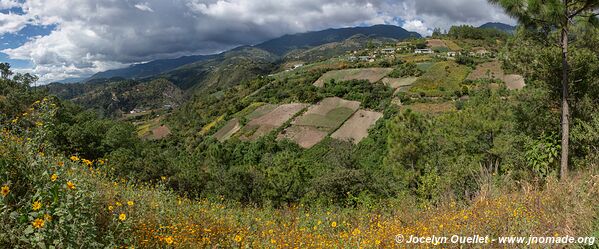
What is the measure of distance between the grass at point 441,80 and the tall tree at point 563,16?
50.6 m

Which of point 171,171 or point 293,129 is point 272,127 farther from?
point 171,171

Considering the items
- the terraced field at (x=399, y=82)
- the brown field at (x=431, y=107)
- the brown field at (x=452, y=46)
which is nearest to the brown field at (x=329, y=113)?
the terraced field at (x=399, y=82)

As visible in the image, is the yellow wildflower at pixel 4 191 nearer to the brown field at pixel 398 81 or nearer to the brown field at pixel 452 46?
the brown field at pixel 398 81

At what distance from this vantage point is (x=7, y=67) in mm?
74125

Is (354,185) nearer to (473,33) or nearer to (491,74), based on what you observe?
(491,74)

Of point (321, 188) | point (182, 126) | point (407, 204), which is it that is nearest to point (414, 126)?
point (321, 188)

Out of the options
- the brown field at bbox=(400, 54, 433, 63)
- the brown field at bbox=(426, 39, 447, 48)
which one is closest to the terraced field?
the brown field at bbox=(400, 54, 433, 63)

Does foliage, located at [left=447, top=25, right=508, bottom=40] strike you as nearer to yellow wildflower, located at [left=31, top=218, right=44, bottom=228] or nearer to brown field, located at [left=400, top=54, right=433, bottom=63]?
brown field, located at [left=400, top=54, right=433, bottom=63]

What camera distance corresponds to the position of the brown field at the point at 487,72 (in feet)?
207

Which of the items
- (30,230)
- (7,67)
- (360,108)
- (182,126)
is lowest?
(182,126)

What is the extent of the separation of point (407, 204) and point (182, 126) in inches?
3792

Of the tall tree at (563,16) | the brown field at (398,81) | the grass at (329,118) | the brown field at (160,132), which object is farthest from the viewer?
the brown field at (160,132)

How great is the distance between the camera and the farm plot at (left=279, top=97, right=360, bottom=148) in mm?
53688

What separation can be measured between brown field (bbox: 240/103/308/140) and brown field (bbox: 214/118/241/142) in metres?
3.37
